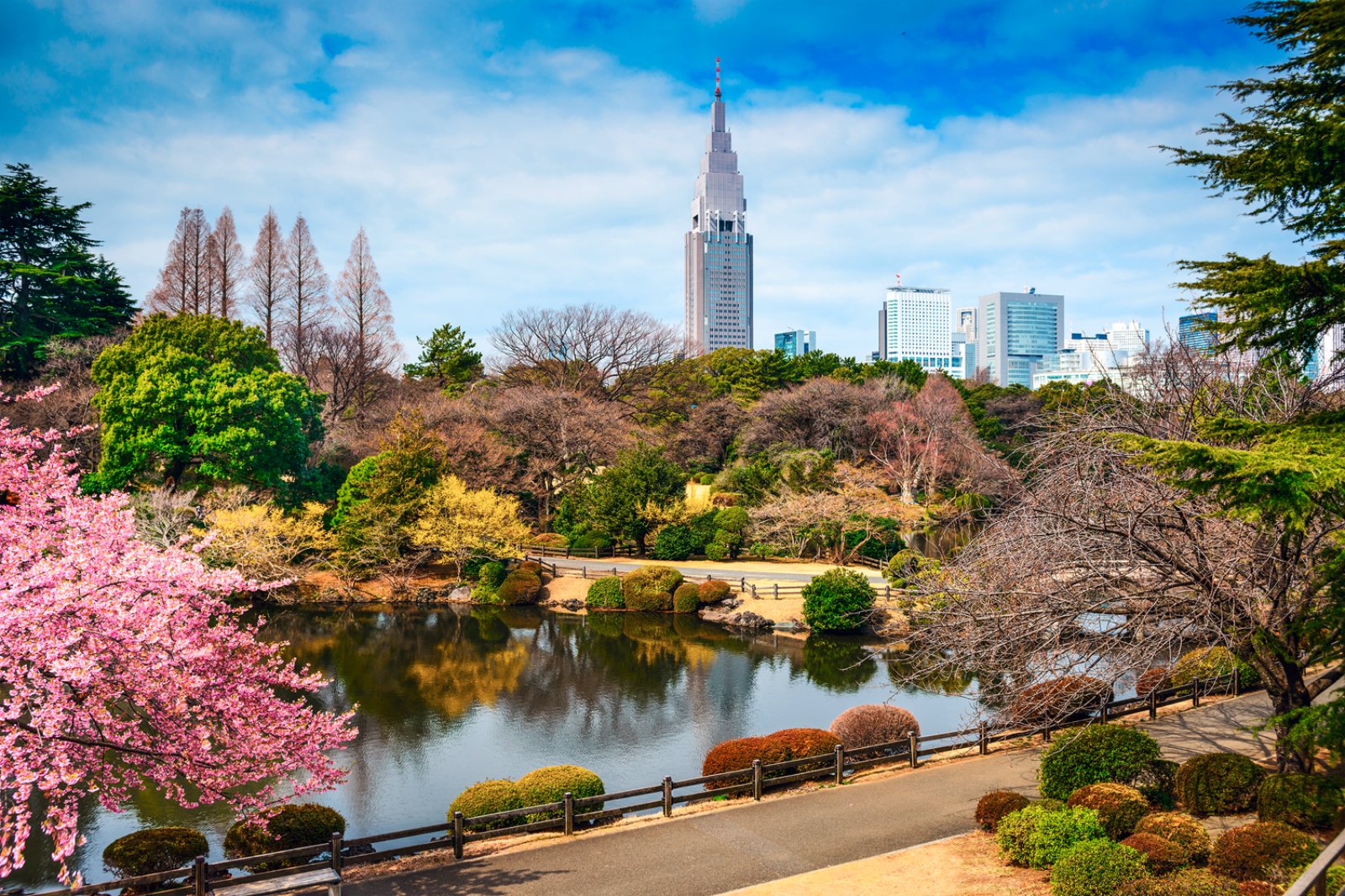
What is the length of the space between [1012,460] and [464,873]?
2060 inches

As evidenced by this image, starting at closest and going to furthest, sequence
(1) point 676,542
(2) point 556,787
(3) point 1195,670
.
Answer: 1. (2) point 556,787
2. (3) point 1195,670
3. (1) point 676,542

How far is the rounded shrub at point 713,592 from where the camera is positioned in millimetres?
34125

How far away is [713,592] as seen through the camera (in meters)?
34.2

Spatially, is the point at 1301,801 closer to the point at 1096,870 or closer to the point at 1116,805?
the point at 1116,805

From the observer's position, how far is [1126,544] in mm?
11438

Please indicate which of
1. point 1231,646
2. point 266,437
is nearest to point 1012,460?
point 266,437

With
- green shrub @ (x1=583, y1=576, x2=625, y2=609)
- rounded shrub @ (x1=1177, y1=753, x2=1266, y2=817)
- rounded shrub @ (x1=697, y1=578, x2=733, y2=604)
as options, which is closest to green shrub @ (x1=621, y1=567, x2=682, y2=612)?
green shrub @ (x1=583, y1=576, x2=625, y2=609)

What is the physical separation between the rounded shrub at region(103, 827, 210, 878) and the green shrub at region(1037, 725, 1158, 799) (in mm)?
11715

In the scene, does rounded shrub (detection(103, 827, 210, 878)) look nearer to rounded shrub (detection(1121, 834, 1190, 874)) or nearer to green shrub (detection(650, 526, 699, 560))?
rounded shrub (detection(1121, 834, 1190, 874))

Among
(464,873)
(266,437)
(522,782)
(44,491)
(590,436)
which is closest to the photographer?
(44,491)

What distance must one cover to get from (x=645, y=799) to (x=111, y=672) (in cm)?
987

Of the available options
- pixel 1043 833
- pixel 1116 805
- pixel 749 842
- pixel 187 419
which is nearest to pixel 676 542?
pixel 187 419

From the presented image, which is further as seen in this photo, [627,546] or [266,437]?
[627,546]

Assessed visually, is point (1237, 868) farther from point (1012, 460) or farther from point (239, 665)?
point (1012, 460)
